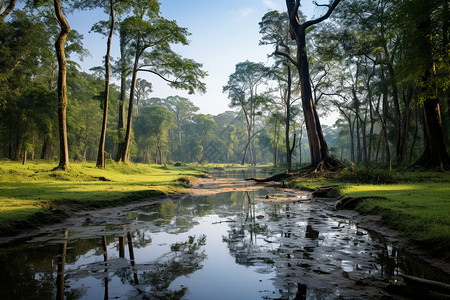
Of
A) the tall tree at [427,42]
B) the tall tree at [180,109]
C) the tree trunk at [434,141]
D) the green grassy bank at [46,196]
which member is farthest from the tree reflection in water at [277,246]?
the tall tree at [180,109]

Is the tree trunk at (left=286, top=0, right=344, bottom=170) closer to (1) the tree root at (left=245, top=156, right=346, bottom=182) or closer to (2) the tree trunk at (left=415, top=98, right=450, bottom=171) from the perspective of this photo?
(1) the tree root at (left=245, top=156, right=346, bottom=182)

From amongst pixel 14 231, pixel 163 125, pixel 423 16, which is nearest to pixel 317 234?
pixel 423 16

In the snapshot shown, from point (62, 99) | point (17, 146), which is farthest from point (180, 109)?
point (62, 99)

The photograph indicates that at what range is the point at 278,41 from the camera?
88.5 ft

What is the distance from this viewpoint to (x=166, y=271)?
12.2 ft

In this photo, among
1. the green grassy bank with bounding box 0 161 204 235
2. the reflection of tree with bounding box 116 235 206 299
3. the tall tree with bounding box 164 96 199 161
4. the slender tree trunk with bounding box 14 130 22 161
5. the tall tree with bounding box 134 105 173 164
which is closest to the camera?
the reflection of tree with bounding box 116 235 206 299

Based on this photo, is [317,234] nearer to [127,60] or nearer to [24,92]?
[127,60]

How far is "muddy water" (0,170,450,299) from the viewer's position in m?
3.07

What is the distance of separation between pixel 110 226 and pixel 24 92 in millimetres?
24776

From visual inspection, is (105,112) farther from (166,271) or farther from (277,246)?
(277,246)

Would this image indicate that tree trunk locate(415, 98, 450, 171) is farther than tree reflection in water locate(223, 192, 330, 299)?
Yes

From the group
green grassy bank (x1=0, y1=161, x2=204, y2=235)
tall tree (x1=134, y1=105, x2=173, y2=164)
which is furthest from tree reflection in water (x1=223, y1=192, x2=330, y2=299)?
tall tree (x1=134, y1=105, x2=173, y2=164)

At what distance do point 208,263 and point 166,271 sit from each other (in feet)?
2.42

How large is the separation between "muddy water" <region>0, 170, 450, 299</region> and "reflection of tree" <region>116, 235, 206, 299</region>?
0.01m
